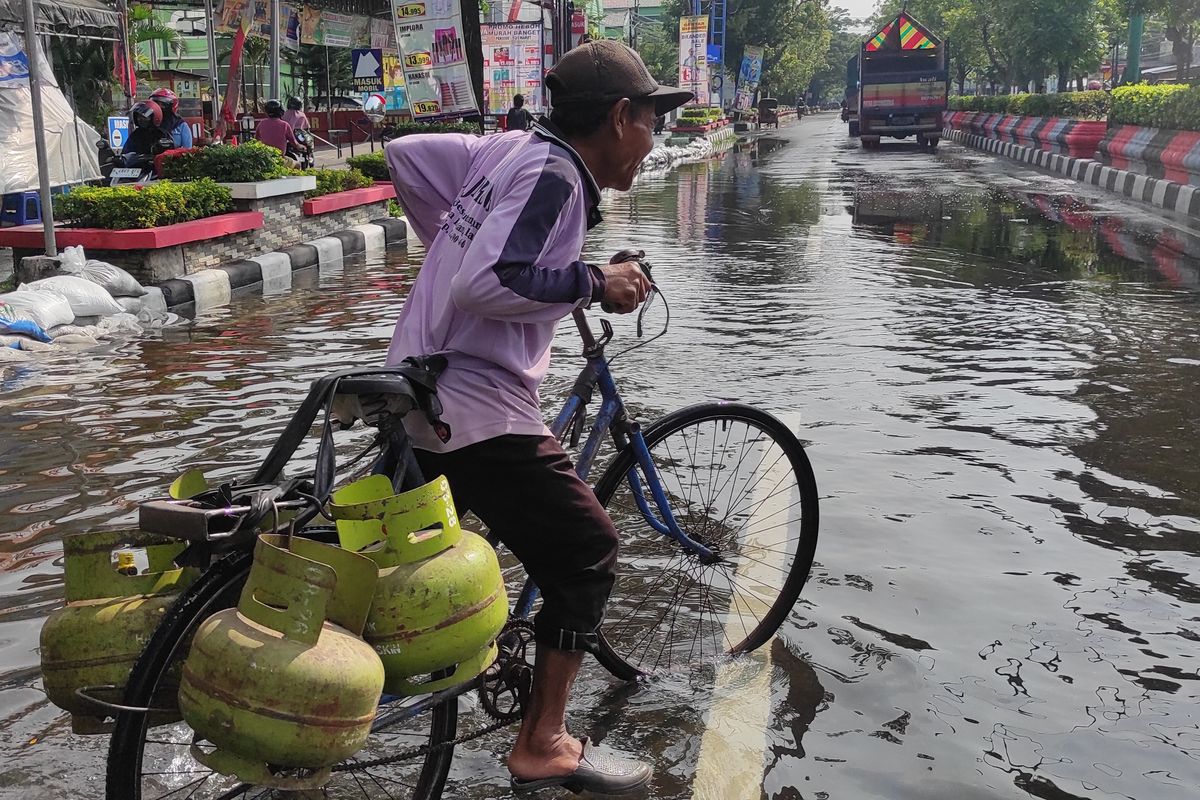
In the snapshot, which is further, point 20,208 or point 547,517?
point 20,208

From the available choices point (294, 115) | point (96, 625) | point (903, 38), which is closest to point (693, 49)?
point (903, 38)

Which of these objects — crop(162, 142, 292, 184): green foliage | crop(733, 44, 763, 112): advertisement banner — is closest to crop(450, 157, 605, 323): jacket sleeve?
crop(162, 142, 292, 184): green foliage

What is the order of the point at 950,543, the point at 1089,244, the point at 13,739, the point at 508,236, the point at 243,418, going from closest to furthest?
1. the point at 508,236
2. the point at 13,739
3. the point at 950,543
4. the point at 243,418
5. the point at 1089,244

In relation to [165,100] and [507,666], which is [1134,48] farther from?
[507,666]

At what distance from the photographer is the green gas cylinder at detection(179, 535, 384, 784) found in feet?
6.51

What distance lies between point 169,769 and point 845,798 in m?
1.61

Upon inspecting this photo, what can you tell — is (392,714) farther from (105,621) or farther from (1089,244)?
(1089,244)

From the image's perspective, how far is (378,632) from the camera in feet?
7.27

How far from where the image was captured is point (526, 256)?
2443mm

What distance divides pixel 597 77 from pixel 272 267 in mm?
9431

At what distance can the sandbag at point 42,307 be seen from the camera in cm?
835

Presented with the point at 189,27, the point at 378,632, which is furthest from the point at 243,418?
the point at 189,27

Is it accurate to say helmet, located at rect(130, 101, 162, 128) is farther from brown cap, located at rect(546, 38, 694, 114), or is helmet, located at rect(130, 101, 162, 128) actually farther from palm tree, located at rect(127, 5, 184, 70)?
brown cap, located at rect(546, 38, 694, 114)

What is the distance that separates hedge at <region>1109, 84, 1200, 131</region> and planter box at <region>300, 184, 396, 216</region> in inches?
468
